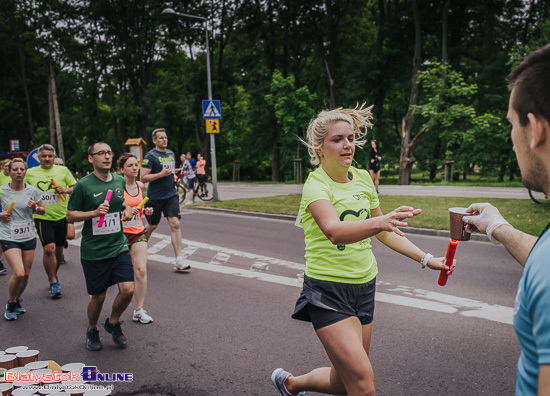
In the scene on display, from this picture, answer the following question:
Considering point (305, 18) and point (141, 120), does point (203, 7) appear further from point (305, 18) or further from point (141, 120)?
point (141, 120)

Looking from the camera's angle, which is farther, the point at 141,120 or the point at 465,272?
the point at 141,120

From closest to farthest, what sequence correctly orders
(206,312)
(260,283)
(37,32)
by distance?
(206,312), (260,283), (37,32)

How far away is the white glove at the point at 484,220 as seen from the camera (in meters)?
2.05

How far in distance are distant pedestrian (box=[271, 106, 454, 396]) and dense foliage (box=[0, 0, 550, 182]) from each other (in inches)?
843

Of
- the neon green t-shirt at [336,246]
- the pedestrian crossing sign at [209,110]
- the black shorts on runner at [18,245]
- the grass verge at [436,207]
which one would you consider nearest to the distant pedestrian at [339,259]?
the neon green t-shirt at [336,246]

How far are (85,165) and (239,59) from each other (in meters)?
20.6

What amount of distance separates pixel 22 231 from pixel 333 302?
485 centimetres

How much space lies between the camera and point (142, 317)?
5289 millimetres

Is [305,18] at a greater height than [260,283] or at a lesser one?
greater

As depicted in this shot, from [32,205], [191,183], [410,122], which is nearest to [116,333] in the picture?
[32,205]

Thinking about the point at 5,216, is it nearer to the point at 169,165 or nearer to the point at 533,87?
the point at 169,165

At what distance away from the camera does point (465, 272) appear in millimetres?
7012

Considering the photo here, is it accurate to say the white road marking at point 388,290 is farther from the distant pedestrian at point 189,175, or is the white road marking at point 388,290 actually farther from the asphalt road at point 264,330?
the distant pedestrian at point 189,175

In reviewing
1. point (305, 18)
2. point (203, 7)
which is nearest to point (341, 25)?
point (305, 18)
